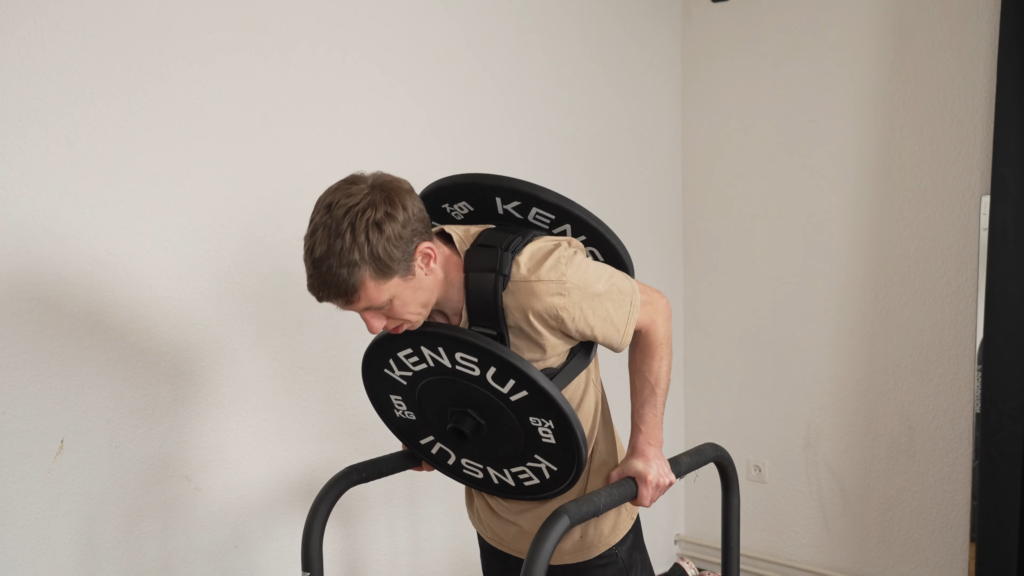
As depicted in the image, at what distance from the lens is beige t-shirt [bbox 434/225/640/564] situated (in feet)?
3.26

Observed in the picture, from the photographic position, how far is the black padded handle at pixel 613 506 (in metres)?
0.92

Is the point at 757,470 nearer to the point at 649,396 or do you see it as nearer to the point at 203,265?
the point at 649,396

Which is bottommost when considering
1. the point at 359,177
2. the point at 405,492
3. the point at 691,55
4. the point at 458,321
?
the point at 405,492

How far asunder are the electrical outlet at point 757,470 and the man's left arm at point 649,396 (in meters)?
1.63

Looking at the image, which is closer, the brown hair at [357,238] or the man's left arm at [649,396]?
the brown hair at [357,238]

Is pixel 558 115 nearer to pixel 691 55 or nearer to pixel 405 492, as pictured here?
pixel 691 55

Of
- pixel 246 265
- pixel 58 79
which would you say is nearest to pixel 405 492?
pixel 246 265

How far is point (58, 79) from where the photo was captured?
1.12 m

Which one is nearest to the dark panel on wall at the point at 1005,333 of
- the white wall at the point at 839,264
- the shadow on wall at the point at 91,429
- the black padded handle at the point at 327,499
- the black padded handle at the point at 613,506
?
the white wall at the point at 839,264

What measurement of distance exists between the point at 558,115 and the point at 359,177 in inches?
49.7

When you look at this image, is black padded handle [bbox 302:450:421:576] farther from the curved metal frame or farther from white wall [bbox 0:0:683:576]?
white wall [bbox 0:0:683:576]

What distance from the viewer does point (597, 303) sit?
1010 millimetres

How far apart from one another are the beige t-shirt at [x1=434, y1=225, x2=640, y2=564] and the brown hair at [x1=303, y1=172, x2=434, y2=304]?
127mm

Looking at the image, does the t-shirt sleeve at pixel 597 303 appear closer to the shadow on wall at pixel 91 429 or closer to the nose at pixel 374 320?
the nose at pixel 374 320
